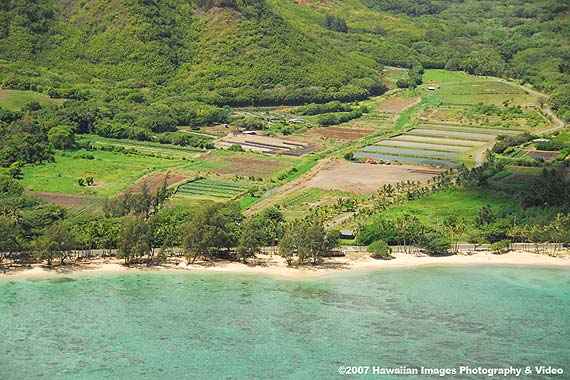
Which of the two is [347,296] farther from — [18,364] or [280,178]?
[280,178]

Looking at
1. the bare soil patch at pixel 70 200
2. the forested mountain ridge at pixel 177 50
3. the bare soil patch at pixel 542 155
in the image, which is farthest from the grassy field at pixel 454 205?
the forested mountain ridge at pixel 177 50

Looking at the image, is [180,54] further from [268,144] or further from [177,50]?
[268,144]

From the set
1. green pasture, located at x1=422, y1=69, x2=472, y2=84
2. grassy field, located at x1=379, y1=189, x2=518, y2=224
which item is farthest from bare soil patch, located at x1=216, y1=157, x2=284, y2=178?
green pasture, located at x1=422, y1=69, x2=472, y2=84

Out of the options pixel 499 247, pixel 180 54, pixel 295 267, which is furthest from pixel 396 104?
pixel 295 267

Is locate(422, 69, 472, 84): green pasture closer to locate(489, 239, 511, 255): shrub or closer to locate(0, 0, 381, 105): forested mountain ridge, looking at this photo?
locate(0, 0, 381, 105): forested mountain ridge

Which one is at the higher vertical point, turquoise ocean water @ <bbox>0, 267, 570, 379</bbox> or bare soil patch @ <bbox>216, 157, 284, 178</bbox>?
bare soil patch @ <bbox>216, 157, 284, 178</bbox>

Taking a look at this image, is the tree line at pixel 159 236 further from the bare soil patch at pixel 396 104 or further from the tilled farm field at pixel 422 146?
the bare soil patch at pixel 396 104

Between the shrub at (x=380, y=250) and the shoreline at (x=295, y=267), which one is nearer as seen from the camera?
the shoreline at (x=295, y=267)
